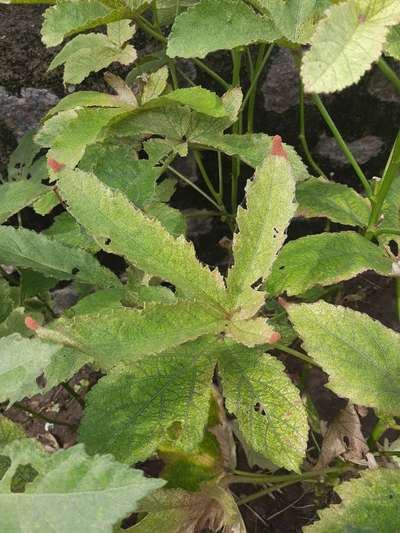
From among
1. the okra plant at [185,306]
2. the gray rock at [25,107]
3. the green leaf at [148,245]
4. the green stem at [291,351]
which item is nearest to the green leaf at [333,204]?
the okra plant at [185,306]

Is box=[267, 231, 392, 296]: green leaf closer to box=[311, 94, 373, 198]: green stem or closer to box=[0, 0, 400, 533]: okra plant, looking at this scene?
box=[0, 0, 400, 533]: okra plant

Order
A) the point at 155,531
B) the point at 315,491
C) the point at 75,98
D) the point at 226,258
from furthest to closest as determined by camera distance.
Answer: the point at 226,258 < the point at 315,491 < the point at 75,98 < the point at 155,531

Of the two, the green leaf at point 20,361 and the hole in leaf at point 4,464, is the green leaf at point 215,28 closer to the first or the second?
the green leaf at point 20,361

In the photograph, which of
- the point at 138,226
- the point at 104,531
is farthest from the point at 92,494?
the point at 138,226

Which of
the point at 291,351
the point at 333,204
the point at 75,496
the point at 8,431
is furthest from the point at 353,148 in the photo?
the point at 75,496

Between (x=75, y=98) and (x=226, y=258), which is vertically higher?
(x=75, y=98)

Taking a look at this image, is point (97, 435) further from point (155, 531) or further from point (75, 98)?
point (75, 98)

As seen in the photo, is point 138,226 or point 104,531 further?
point 138,226
